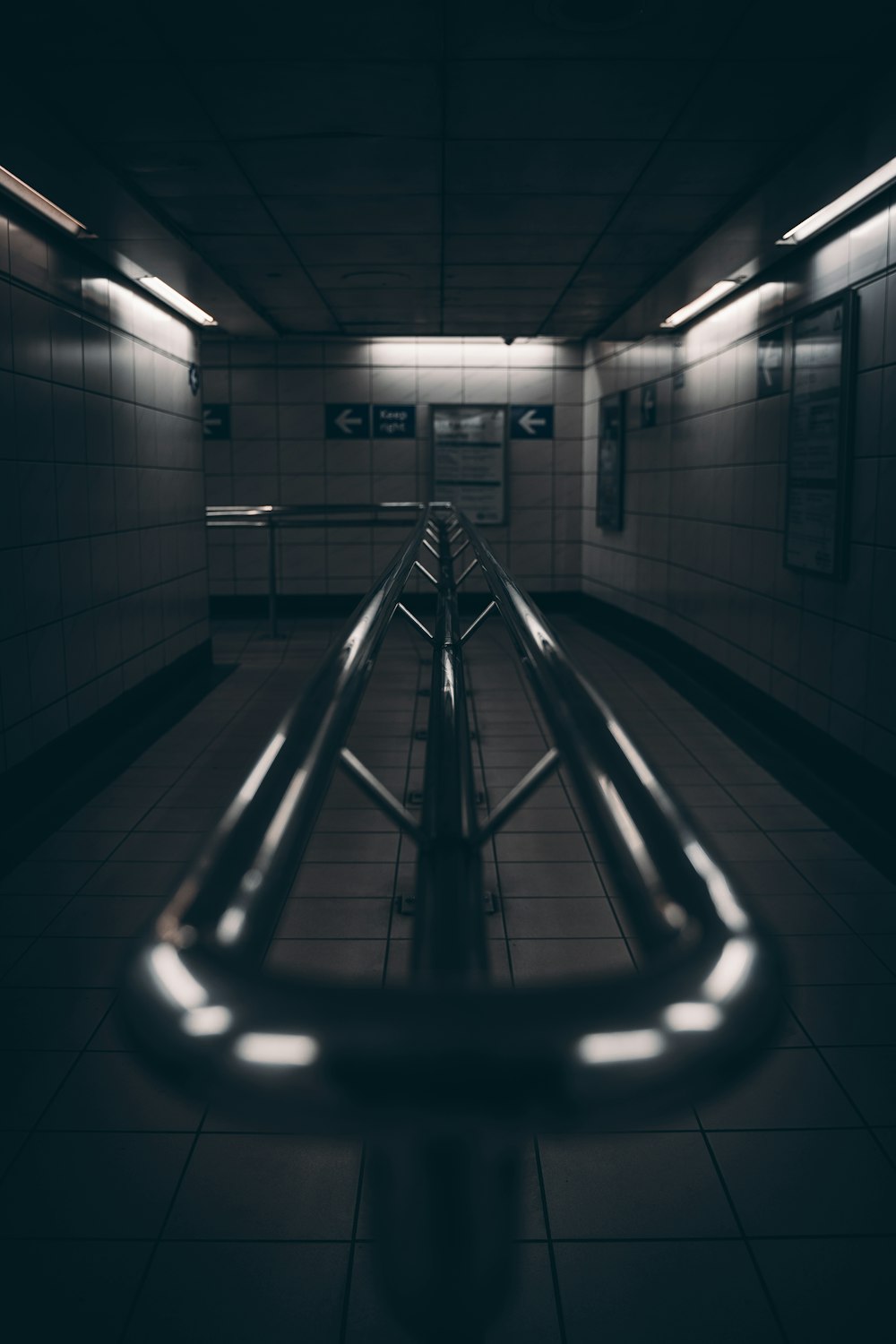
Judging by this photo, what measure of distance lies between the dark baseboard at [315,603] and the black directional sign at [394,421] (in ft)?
5.19

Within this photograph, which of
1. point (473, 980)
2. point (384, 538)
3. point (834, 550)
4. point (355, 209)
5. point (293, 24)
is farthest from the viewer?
point (384, 538)

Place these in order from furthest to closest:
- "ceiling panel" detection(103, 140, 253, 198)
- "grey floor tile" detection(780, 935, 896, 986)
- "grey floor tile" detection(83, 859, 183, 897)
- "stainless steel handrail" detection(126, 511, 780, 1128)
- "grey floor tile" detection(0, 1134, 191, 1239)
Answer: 1. "ceiling panel" detection(103, 140, 253, 198)
2. "grey floor tile" detection(83, 859, 183, 897)
3. "grey floor tile" detection(780, 935, 896, 986)
4. "grey floor tile" detection(0, 1134, 191, 1239)
5. "stainless steel handrail" detection(126, 511, 780, 1128)

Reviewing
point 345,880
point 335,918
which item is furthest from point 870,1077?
point 345,880

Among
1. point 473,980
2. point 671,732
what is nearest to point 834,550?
point 671,732

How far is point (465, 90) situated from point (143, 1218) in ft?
10.4

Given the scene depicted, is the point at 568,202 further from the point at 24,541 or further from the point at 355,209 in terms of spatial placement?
the point at 24,541

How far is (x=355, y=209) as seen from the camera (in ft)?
15.0

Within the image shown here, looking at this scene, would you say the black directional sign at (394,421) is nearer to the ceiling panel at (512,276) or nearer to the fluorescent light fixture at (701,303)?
the fluorescent light fixture at (701,303)

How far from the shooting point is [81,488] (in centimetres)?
484

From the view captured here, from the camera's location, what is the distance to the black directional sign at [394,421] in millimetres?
9945

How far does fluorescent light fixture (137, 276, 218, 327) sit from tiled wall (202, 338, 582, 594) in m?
2.19

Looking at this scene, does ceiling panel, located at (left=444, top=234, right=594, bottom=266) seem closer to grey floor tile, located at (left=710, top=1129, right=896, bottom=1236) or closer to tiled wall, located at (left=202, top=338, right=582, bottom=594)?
tiled wall, located at (left=202, top=338, right=582, bottom=594)

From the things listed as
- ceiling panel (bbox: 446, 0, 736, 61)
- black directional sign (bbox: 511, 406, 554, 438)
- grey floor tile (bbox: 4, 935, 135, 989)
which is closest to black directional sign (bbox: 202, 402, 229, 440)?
black directional sign (bbox: 511, 406, 554, 438)

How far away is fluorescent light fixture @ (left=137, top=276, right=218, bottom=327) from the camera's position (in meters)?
5.72
